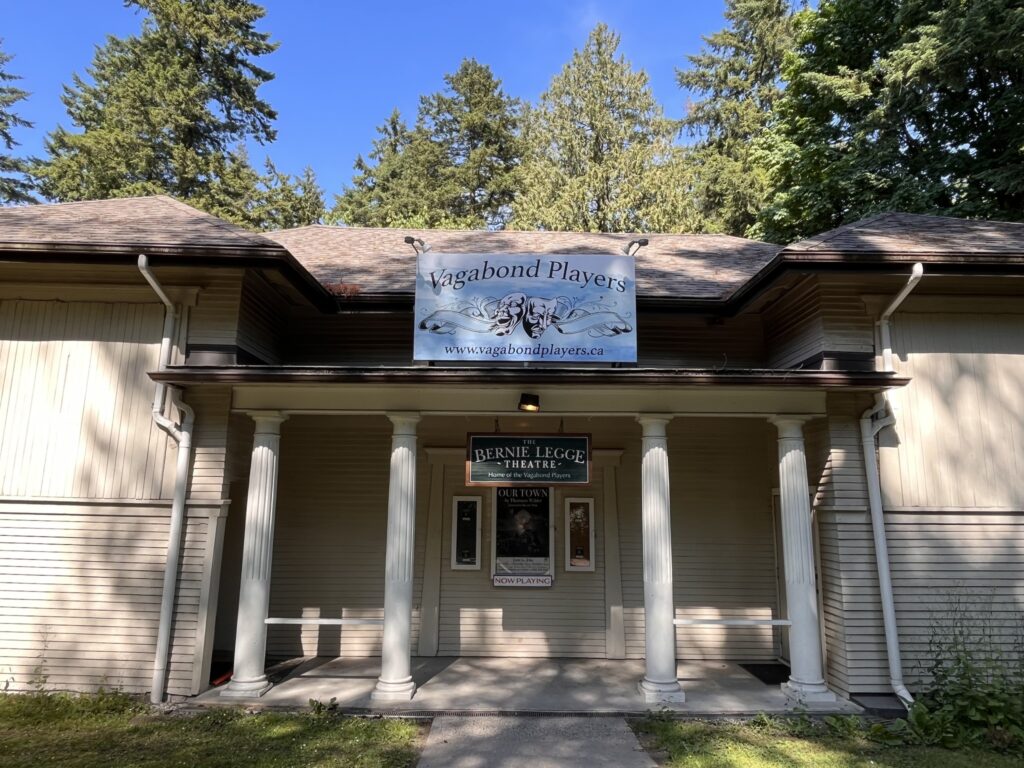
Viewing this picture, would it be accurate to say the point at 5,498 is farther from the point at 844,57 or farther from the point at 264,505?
the point at 844,57

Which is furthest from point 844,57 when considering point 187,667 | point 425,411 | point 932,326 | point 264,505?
point 187,667

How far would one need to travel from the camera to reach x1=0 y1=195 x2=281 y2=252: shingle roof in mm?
6359

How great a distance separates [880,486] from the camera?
6.60m

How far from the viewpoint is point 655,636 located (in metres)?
6.34

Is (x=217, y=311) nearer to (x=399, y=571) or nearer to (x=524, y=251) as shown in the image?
(x=399, y=571)

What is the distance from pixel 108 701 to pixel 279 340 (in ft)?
14.6

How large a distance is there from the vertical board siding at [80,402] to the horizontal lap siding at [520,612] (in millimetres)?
3879

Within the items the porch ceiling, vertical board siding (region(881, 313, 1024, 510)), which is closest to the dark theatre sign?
the porch ceiling

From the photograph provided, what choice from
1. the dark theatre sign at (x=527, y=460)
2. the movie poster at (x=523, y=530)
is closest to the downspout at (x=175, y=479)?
the dark theatre sign at (x=527, y=460)

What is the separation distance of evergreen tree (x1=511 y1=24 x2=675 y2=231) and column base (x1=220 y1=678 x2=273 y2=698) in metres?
17.3

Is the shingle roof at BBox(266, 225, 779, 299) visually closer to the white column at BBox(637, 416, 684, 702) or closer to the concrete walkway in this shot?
the white column at BBox(637, 416, 684, 702)

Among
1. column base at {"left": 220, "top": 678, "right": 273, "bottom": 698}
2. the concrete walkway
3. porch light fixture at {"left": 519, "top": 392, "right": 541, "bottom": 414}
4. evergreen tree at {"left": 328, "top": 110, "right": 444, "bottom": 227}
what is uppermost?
evergreen tree at {"left": 328, "top": 110, "right": 444, "bottom": 227}

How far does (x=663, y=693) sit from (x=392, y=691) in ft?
9.25

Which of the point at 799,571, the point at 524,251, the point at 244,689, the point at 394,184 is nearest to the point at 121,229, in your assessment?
the point at 244,689
